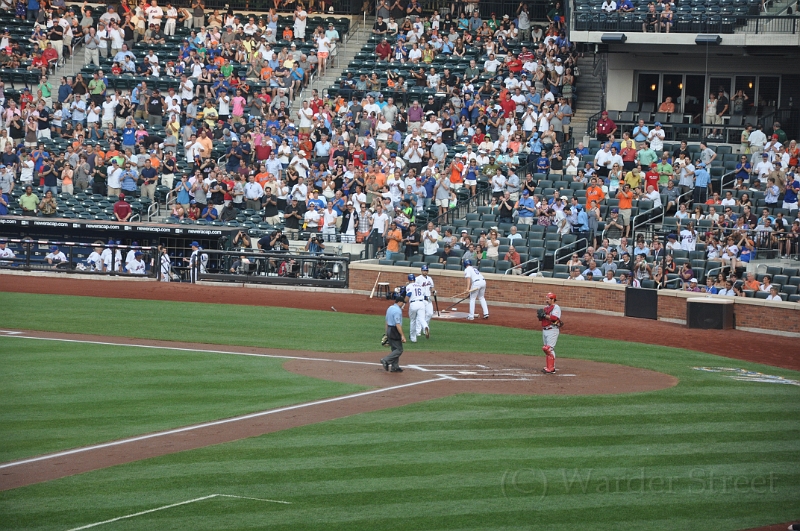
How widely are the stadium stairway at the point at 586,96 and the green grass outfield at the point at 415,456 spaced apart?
54.1 ft

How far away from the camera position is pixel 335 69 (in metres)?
41.4

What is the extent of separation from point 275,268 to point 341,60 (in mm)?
13114

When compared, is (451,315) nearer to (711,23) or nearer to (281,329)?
(281,329)

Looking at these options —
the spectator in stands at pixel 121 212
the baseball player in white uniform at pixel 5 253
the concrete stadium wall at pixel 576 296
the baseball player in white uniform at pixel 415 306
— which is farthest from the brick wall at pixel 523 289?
the baseball player in white uniform at pixel 5 253

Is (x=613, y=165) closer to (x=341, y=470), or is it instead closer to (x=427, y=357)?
(x=427, y=357)

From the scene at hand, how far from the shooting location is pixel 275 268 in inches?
1232

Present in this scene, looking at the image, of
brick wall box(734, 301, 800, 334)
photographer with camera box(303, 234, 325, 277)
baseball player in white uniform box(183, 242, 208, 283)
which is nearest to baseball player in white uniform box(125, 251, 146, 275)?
baseball player in white uniform box(183, 242, 208, 283)

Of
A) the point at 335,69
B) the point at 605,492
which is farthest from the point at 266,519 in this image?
the point at 335,69

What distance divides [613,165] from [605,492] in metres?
20.1

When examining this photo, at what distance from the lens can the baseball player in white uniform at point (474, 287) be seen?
87.6 ft

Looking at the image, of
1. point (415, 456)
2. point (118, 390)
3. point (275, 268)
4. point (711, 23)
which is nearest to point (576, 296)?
point (275, 268)

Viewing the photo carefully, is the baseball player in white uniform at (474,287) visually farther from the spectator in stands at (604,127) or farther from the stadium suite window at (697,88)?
the stadium suite window at (697,88)

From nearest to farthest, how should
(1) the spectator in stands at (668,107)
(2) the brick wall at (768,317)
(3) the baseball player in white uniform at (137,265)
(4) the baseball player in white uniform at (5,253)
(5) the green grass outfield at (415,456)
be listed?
1. (5) the green grass outfield at (415,456)
2. (2) the brick wall at (768,317)
3. (3) the baseball player in white uniform at (137,265)
4. (4) the baseball player in white uniform at (5,253)
5. (1) the spectator in stands at (668,107)

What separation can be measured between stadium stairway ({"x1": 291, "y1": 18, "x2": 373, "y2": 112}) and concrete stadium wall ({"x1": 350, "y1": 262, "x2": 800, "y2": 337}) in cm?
1084
